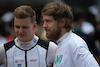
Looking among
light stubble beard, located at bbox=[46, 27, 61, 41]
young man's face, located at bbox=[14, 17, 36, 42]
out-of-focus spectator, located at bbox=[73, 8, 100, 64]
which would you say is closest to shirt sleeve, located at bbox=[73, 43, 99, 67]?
light stubble beard, located at bbox=[46, 27, 61, 41]

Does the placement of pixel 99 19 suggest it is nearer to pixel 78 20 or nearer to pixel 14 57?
pixel 78 20

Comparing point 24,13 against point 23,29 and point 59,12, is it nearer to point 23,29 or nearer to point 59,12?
point 23,29

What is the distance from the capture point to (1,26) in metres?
9.12

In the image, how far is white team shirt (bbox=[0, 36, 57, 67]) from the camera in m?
3.31

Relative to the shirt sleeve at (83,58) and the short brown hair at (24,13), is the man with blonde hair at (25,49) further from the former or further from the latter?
the shirt sleeve at (83,58)

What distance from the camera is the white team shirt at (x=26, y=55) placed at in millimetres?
3312

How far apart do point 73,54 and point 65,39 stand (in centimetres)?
31

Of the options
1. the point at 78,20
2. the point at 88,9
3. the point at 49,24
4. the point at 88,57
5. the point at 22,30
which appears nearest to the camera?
the point at 88,57

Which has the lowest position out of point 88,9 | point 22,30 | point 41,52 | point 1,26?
point 1,26

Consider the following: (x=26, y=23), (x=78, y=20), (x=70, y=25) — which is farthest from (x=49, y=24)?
(x=78, y=20)

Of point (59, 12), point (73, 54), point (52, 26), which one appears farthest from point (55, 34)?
point (73, 54)

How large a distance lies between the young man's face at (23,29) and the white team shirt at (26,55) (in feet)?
0.36

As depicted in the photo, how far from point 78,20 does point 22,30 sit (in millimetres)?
2252

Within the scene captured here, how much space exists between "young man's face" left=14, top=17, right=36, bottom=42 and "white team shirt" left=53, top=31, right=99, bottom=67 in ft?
2.45
